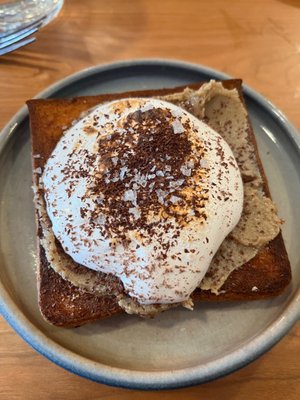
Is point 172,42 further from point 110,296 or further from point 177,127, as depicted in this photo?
point 110,296

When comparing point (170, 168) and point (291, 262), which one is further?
point (291, 262)

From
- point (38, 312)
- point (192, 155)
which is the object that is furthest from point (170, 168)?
point (38, 312)

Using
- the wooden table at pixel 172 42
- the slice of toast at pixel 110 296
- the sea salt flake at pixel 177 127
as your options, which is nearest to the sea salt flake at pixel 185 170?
the sea salt flake at pixel 177 127

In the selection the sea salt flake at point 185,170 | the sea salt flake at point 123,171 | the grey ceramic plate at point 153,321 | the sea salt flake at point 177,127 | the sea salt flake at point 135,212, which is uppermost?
the sea salt flake at point 177,127

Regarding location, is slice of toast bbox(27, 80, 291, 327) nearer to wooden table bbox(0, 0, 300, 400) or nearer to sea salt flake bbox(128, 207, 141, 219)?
sea salt flake bbox(128, 207, 141, 219)

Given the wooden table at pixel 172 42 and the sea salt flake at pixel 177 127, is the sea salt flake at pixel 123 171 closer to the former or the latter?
the sea salt flake at pixel 177 127

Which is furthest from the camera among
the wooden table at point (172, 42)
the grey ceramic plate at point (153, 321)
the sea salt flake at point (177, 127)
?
the wooden table at point (172, 42)

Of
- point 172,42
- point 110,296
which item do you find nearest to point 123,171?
point 110,296

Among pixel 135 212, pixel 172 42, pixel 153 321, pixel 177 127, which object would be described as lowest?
pixel 153 321

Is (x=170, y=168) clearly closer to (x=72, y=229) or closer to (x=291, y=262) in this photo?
(x=72, y=229)
